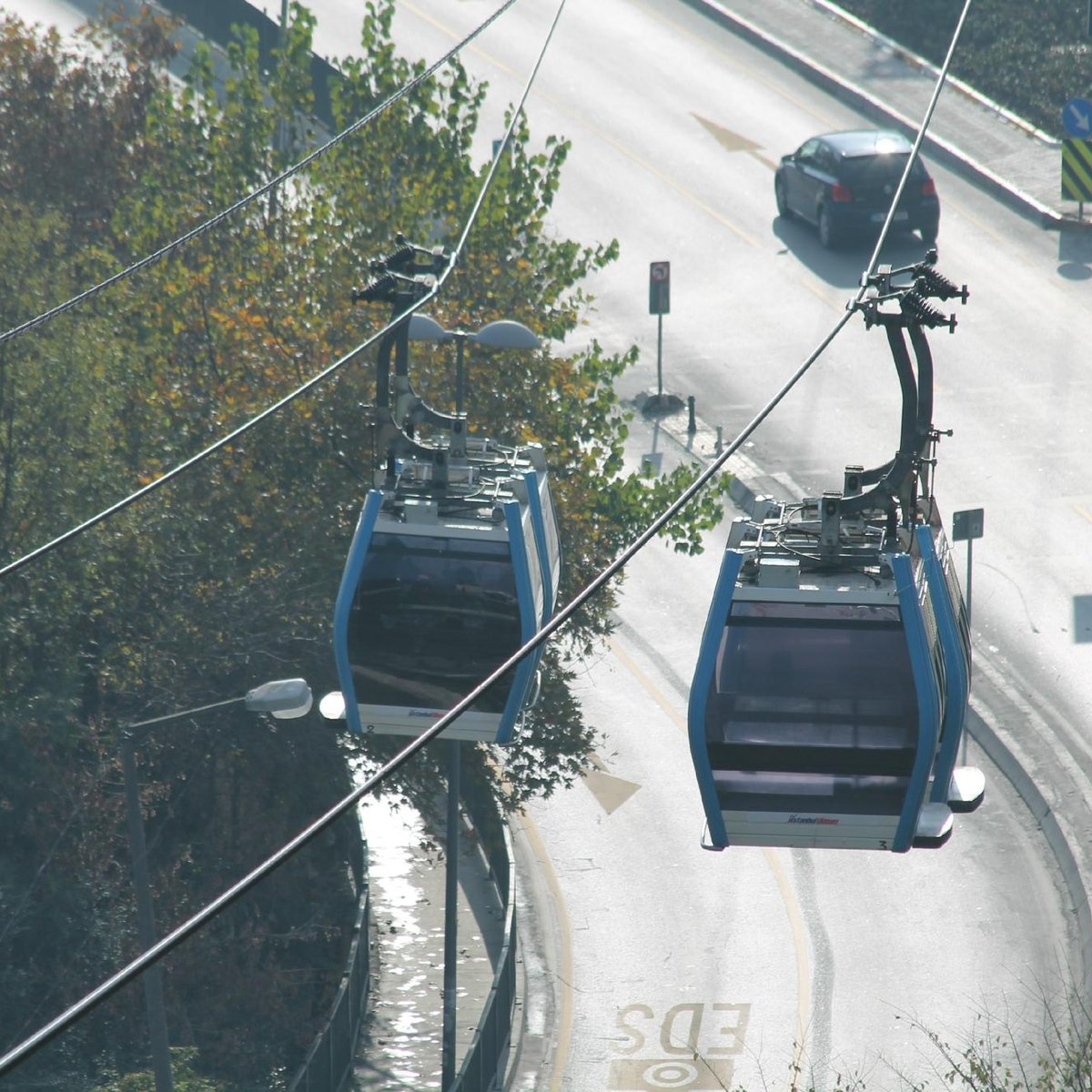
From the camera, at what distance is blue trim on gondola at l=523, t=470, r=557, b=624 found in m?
19.3

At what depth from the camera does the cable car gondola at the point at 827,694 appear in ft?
51.5

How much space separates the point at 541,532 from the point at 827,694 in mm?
4336

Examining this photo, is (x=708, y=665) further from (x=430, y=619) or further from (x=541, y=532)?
(x=541, y=532)

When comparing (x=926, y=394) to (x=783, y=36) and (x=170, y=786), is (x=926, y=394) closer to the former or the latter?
(x=170, y=786)

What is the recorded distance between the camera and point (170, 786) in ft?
86.7

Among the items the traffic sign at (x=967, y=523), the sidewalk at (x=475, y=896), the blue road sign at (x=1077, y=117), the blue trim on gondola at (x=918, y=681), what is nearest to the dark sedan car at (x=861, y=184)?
the blue road sign at (x=1077, y=117)

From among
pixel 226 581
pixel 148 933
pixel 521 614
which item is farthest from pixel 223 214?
pixel 148 933

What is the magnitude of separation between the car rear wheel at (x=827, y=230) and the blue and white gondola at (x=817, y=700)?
82.1 feet

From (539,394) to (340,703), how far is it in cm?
875

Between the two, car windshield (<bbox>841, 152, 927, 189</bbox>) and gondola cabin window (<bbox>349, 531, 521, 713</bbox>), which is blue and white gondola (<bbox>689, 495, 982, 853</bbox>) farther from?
car windshield (<bbox>841, 152, 927, 189</bbox>)

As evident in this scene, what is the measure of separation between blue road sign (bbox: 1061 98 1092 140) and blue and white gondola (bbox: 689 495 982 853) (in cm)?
2582

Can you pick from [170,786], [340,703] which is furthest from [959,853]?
[340,703]

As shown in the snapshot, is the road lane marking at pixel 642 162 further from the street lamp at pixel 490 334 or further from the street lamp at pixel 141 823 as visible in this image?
the street lamp at pixel 141 823

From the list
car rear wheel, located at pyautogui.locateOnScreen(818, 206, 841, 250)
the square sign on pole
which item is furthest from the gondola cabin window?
car rear wheel, located at pyautogui.locateOnScreen(818, 206, 841, 250)
